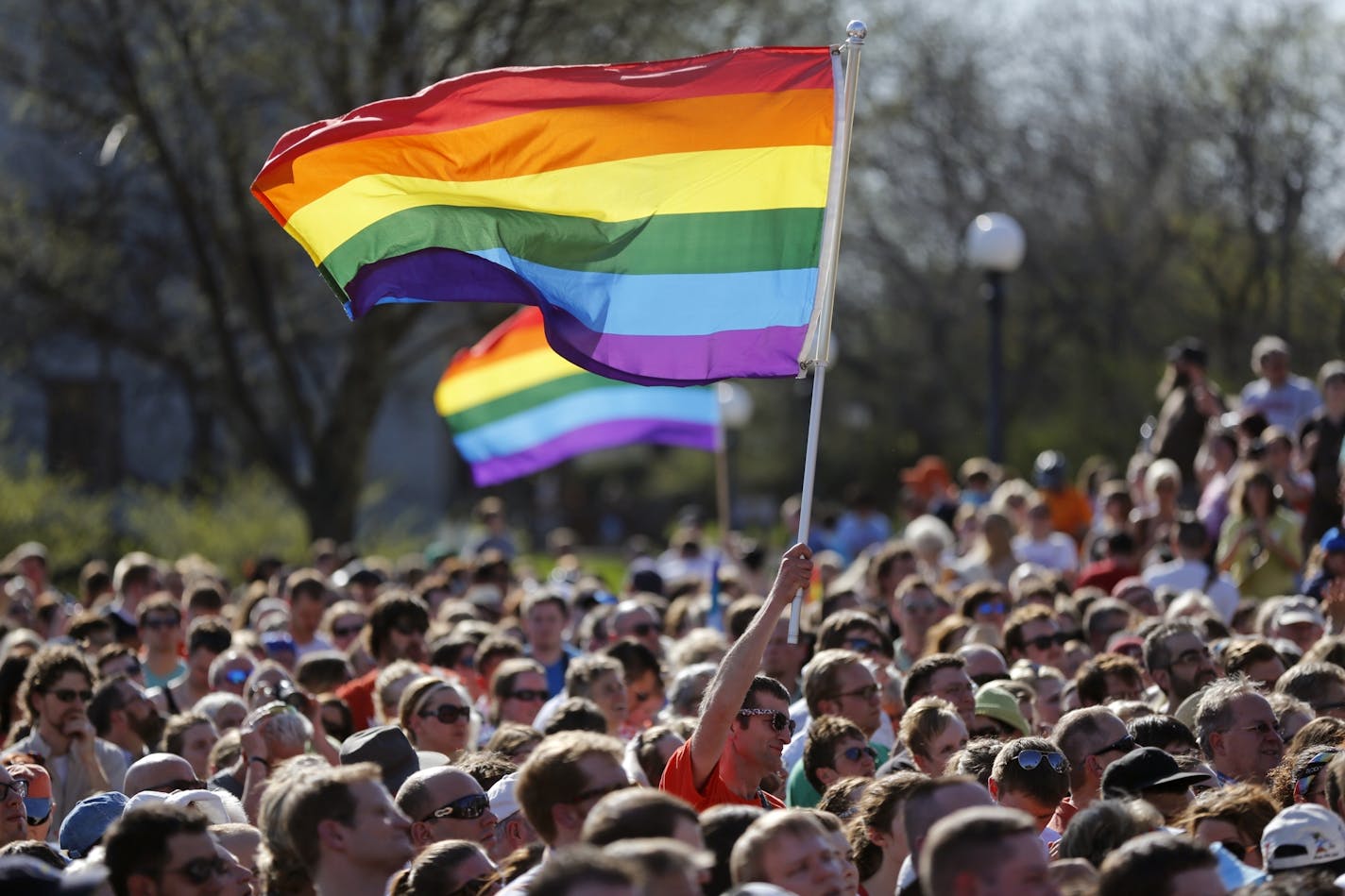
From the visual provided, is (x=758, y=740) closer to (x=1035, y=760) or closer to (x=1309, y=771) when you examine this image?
(x=1035, y=760)

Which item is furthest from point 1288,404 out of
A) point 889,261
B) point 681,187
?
point 889,261

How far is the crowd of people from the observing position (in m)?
5.04

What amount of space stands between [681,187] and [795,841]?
387cm

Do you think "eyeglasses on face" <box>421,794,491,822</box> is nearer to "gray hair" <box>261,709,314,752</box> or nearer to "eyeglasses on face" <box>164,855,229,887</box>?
"eyeglasses on face" <box>164,855,229,887</box>

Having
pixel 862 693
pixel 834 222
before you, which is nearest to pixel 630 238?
pixel 834 222

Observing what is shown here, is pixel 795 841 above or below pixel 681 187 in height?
below

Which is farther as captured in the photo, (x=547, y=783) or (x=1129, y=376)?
(x=1129, y=376)

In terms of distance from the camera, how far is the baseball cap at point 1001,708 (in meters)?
7.74

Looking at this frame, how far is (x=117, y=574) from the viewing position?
14102 mm

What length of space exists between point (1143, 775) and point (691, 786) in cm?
148

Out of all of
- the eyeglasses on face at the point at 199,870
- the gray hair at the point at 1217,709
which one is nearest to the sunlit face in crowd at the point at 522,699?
the gray hair at the point at 1217,709

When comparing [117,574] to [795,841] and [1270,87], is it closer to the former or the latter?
[795,841]

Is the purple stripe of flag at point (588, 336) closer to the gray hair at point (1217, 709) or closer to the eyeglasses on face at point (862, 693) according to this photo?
the eyeglasses on face at point (862, 693)

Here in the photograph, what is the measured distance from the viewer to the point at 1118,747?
6.68 m
